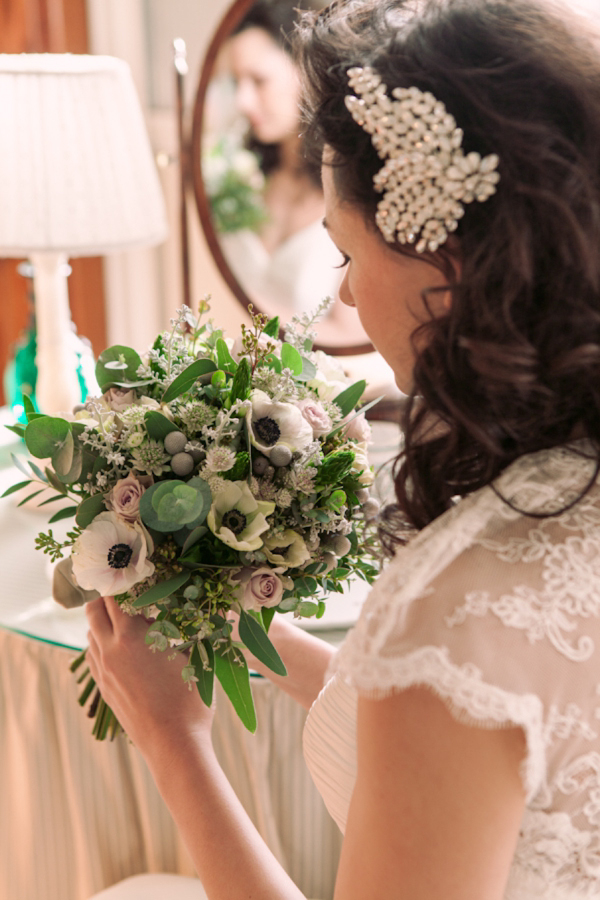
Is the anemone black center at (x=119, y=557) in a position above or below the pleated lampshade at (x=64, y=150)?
below

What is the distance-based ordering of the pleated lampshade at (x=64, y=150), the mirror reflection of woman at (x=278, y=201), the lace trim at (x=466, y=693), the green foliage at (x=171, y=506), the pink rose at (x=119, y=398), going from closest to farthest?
the lace trim at (x=466, y=693) → the green foliage at (x=171, y=506) → the pink rose at (x=119, y=398) → the pleated lampshade at (x=64, y=150) → the mirror reflection of woman at (x=278, y=201)

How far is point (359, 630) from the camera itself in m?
0.64

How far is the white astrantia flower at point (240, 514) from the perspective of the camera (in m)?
0.83

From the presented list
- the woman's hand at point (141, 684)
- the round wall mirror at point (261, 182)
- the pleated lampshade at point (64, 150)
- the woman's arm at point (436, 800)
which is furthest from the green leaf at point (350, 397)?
the round wall mirror at point (261, 182)

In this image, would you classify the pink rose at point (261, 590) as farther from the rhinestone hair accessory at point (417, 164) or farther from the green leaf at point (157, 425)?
the rhinestone hair accessory at point (417, 164)

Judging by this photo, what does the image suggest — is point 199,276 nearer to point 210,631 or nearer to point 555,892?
point 210,631

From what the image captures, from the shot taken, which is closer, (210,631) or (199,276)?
(210,631)

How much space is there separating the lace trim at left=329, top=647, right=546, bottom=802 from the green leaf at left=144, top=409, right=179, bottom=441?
355mm

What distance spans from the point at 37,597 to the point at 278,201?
→ 169cm

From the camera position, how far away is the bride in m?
0.59

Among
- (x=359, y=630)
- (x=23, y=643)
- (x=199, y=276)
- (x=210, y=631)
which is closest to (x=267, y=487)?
(x=210, y=631)

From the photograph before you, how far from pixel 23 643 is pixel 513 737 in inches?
33.8

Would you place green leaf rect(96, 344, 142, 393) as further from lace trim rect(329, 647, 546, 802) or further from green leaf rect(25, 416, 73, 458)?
lace trim rect(329, 647, 546, 802)

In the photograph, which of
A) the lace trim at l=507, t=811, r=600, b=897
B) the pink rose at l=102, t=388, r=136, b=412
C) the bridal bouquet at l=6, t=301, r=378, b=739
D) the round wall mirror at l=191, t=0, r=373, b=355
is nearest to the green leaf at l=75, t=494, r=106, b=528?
the bridal bouquet at l=6, t=301, r=378, b=739
